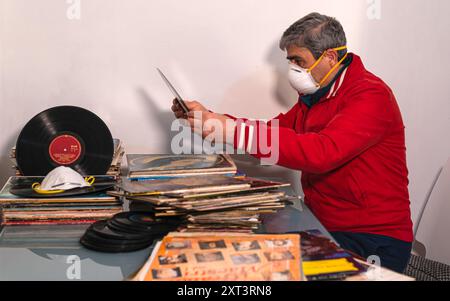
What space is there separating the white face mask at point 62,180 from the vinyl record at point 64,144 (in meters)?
0.13

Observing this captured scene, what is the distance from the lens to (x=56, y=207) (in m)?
1.56

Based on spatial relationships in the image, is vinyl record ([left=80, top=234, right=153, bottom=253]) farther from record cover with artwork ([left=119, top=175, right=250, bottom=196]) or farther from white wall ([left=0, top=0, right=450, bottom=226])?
white wall ([left=0, top=0, right=450, bottom=226])

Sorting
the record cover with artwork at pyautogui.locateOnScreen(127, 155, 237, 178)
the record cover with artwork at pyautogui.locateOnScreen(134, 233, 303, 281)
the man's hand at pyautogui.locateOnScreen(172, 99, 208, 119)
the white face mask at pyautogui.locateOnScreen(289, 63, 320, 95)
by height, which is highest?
the white face mask at pyautogui.locateOnScreen(289, 63, 320, 95)

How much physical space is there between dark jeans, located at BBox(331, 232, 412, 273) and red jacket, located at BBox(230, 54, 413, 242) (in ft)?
0.07

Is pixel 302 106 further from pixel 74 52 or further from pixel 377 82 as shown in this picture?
pixel 74 52

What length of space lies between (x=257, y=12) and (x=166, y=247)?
3.93 ft

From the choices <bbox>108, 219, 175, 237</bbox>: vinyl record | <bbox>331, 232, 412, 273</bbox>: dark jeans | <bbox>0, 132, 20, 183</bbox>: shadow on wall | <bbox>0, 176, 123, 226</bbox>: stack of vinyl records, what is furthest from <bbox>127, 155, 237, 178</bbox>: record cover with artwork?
<bbox>0, 132, 20, 183</bbox>: shadow on wall

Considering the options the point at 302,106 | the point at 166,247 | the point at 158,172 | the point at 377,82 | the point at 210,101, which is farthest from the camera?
the point at 210,101

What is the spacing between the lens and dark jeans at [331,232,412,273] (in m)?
1.83

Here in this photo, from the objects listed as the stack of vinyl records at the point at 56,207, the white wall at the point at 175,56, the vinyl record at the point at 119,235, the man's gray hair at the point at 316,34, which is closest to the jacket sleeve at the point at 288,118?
the white wall at the point at 175,56

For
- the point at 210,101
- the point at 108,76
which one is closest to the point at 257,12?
the point at 210,101

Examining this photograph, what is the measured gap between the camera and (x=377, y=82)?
1812 millimetres

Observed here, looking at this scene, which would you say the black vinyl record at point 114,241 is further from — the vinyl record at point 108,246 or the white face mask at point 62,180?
the white face mask at point 62,180
